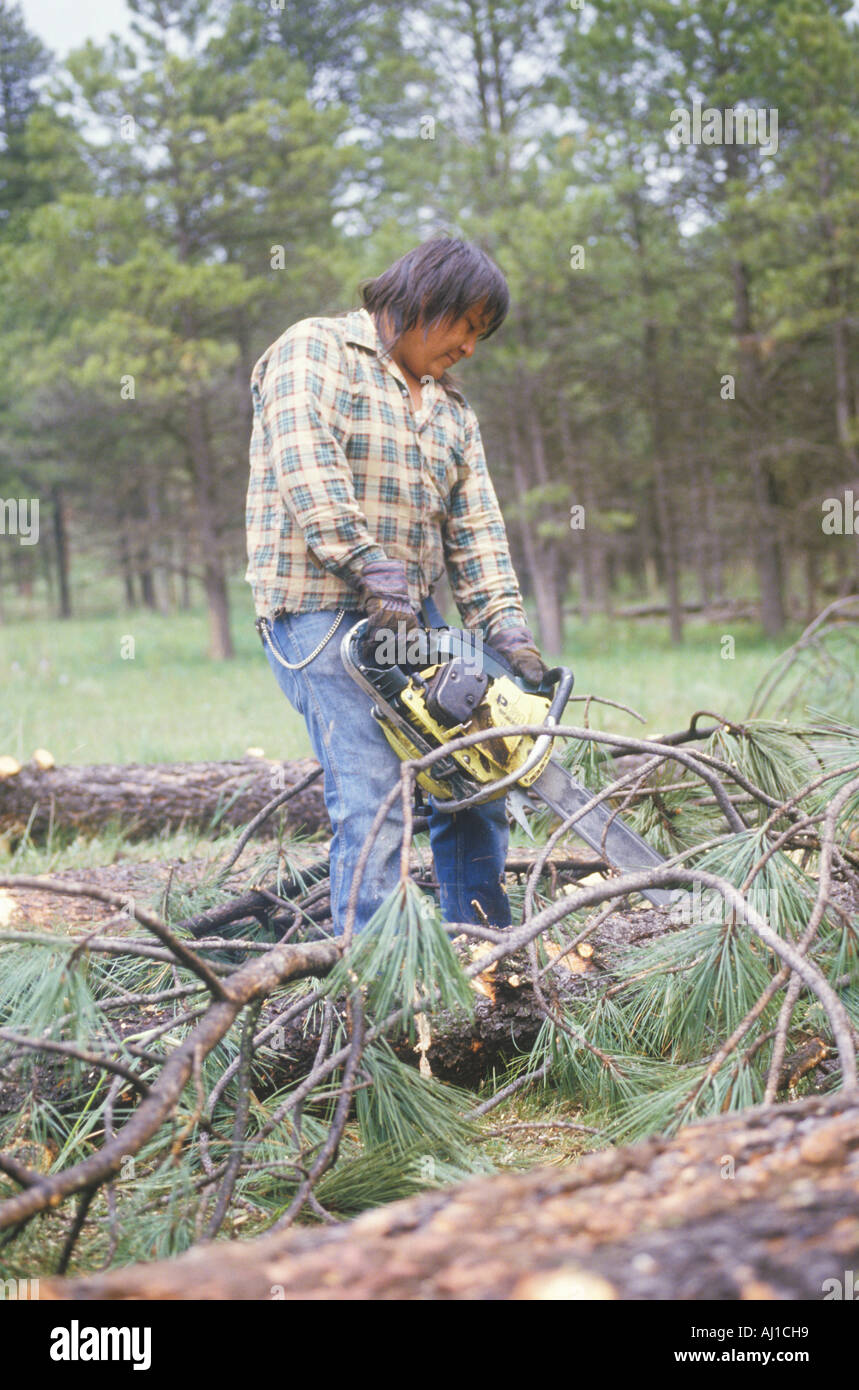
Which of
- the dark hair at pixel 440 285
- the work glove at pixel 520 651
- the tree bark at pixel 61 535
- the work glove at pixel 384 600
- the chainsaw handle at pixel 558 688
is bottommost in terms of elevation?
the chainsaw handle at pixel 558 688

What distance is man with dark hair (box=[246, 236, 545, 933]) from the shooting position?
2371 millimetres

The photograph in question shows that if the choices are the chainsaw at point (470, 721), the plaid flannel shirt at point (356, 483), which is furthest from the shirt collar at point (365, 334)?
the chainsaw at point (470, 721)

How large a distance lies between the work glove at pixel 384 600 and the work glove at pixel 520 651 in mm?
423

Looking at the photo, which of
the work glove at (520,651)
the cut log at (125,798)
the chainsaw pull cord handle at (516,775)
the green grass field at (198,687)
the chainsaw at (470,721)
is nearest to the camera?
the chainsaw pull cord handle at (516,775)

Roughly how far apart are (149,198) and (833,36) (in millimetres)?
9503

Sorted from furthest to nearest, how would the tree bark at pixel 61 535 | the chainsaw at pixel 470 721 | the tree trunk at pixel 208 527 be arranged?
the tree bark at pixel 61 535, the tree trunk at pixel 208 527, the chainsaw at pixel 470 721

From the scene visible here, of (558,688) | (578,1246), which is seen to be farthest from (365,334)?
(578,1246)

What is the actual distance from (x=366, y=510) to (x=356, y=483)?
0.07 metres

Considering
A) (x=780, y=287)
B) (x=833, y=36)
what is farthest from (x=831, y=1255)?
(x=833, y=36)

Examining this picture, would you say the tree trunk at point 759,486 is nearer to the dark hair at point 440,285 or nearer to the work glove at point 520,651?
the work glove at point 520,651

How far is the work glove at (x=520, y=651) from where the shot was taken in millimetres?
2663

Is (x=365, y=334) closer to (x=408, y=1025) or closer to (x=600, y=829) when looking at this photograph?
(x=600, y=829)

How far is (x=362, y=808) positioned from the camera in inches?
94.0

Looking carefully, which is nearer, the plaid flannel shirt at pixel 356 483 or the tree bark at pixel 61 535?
the plaid flannel shirt at pixel 356 483
